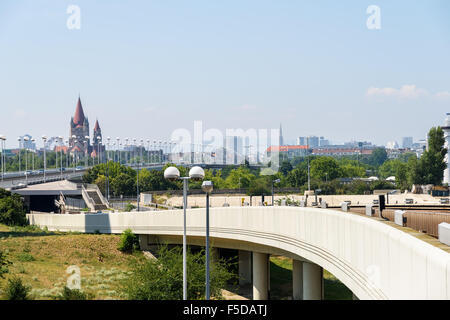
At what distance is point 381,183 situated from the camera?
11138 centimetres

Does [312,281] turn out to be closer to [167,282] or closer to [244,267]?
[167,282]

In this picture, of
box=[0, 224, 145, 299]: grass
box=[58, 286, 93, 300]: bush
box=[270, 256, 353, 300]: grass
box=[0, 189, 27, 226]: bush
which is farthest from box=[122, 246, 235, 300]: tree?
box=[0, 189, 27, 226]: bush

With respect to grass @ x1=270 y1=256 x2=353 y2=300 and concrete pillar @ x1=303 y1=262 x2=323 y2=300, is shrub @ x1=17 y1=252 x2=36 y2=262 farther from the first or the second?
concrete pillar @ x1=303 y1=262 x2=323 y2=300

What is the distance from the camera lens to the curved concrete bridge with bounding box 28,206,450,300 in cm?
1109

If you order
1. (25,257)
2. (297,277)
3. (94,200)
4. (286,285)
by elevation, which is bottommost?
(286,285)

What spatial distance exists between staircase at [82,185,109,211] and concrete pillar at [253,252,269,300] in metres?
46.1

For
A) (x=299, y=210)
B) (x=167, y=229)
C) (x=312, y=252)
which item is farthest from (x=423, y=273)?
(x=167, y=229)

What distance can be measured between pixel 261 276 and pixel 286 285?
726 centimetres

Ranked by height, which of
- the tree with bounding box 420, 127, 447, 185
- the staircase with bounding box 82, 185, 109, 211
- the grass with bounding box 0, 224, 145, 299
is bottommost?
the grass with bounding box 0, 224, 145, 299

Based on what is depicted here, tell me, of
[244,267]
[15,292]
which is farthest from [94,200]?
[15,292]

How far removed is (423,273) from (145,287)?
19059 millimetres

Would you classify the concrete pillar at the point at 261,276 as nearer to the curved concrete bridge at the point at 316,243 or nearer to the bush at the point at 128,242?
the curved concrete bridge at the point at 316,243

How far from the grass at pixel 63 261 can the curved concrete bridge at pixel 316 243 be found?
9.09 feet

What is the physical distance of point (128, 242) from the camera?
149ft
